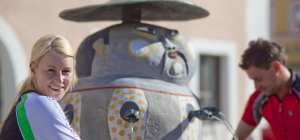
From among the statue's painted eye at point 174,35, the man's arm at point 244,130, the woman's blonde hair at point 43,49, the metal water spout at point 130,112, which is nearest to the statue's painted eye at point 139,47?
the statue's painted eye at point 174,35

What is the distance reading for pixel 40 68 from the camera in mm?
2229

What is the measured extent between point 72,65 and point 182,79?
1.26 m

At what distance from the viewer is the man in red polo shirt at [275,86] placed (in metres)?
3.68

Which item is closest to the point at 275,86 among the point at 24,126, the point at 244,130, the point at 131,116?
the point at 244,130

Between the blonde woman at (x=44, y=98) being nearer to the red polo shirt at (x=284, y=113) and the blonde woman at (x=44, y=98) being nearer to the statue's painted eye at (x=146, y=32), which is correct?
the statue's painted eye at (x=146, y=32)

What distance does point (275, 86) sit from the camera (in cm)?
374

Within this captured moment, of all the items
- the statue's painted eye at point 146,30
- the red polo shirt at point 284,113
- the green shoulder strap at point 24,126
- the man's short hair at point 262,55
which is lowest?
the red polo shirt at point 284,113

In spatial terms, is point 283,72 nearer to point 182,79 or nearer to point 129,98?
point 182,79

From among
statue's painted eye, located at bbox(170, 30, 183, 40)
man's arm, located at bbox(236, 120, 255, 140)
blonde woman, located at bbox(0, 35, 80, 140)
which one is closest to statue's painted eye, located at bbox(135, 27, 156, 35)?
statue's painted eye, located at bbox(170, 30, 183, 40)

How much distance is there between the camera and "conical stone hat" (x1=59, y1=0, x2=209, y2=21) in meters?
3.39

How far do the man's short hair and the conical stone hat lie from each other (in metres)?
0.44

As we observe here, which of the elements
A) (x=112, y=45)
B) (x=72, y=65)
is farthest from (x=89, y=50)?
(x=72, y=65)

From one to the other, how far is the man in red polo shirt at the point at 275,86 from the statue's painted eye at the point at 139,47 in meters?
0.82

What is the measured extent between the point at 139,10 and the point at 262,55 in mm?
927
